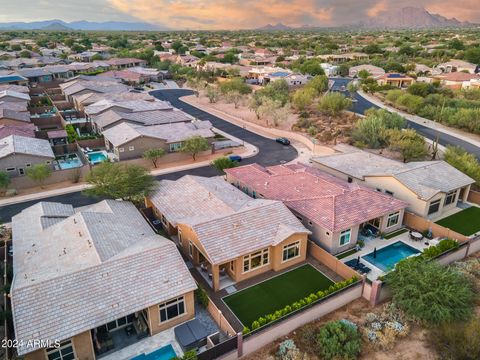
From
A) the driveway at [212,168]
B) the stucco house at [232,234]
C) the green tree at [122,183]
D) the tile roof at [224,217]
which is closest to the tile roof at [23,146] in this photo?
the driveway at [212,168]

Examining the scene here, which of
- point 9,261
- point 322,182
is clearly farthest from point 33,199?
point 322,182

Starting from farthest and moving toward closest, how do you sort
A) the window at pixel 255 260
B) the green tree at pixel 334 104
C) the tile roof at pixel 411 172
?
the green tree at pixel 334 104 → the tile roof at pixel 411 172 → the window at pixel 255 260

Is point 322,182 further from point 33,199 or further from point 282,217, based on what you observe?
point 33,199

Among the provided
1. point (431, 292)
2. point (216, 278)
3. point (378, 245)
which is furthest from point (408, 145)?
point (216, 278)

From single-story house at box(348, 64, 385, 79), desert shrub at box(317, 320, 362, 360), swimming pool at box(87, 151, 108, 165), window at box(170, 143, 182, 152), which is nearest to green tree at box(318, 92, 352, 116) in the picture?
window at box(170, 143, 182, 152)

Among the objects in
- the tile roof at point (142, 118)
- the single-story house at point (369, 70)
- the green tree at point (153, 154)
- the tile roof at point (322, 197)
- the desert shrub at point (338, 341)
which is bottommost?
the desert shrub at point (338, 341)

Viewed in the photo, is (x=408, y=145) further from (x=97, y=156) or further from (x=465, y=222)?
(x=97, y=156)

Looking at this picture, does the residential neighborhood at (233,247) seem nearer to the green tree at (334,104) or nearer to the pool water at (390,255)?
the pool water at (390,255)
